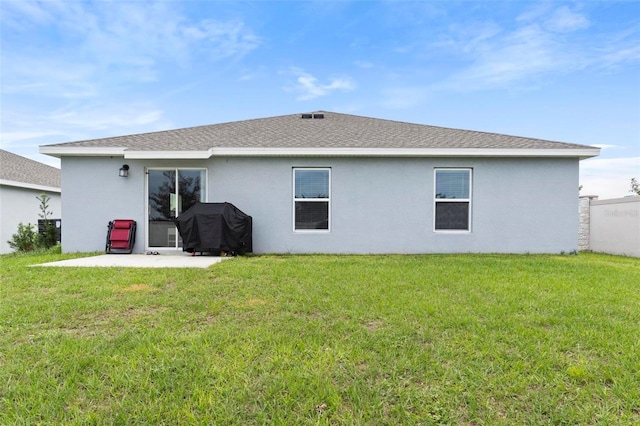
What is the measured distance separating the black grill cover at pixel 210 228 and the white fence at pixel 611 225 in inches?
422

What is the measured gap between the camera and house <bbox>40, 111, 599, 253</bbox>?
8.50 meters

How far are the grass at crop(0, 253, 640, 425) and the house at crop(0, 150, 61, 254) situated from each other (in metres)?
10.4

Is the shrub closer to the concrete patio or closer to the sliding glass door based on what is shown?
the concrete patio

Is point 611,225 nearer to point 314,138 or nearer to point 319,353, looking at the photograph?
point 314,138

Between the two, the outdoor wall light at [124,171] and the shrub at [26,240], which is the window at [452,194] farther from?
the shrub at [26,240]

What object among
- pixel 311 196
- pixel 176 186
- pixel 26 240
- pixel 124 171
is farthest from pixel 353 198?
pixel 26 240

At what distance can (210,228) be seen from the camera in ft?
25.1

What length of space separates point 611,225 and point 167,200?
1287cm

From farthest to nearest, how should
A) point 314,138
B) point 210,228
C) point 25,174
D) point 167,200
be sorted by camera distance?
point 25,174 → point 314,138 → point 167,200 → point 210,228

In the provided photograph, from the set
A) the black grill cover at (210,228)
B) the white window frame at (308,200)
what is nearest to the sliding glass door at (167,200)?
the black grill cover at (210,228)

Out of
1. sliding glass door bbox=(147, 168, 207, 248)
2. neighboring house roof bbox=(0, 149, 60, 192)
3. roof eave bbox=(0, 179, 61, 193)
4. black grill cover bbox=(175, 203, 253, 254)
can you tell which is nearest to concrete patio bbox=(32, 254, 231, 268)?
black grill cover bbox=(175, 203, 253, 254)

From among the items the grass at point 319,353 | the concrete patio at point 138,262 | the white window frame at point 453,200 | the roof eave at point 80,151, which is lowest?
the grass at point 319,353

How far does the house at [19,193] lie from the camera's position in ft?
40.4

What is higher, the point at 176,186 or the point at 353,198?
the point at 176,186
